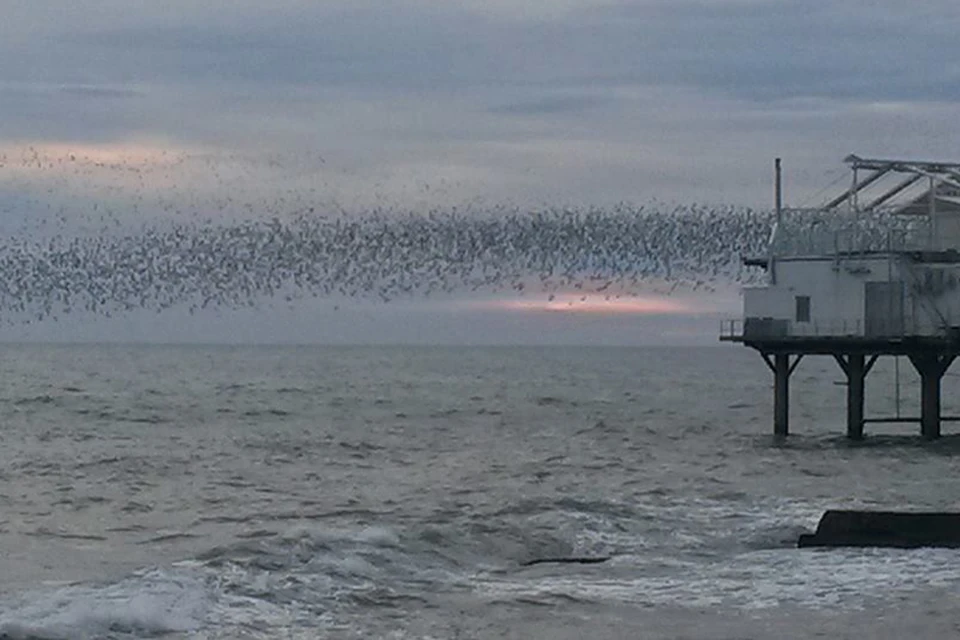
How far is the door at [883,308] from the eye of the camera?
55.5 m

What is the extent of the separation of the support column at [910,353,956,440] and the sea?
106 centimetres

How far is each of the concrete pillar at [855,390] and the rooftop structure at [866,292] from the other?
0.13 feet

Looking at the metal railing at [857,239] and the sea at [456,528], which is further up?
the metal railing at [857,239]

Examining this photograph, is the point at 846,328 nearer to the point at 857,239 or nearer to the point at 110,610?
the point at 857,239

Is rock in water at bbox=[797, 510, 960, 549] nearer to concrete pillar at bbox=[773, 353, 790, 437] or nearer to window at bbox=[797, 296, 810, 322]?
window at bbox=[797, 296, 810, 322]

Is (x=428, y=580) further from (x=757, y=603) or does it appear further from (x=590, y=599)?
(x=757, y=603)

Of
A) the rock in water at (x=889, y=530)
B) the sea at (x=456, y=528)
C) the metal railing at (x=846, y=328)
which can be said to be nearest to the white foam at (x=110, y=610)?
the sea at (x=456, y=528)

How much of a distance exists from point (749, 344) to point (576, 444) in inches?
336

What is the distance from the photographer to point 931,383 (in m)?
56.0

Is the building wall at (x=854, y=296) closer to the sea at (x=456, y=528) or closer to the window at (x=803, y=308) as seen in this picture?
the window at (x=803, y=308)

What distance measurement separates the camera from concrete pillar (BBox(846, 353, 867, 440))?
2202 inches

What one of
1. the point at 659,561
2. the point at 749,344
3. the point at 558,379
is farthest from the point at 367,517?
the point at 558,379

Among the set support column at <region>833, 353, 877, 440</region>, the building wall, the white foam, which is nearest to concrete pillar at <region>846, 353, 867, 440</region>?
support column at <region>833, 353, 877, 440</region>

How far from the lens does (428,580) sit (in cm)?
2834
